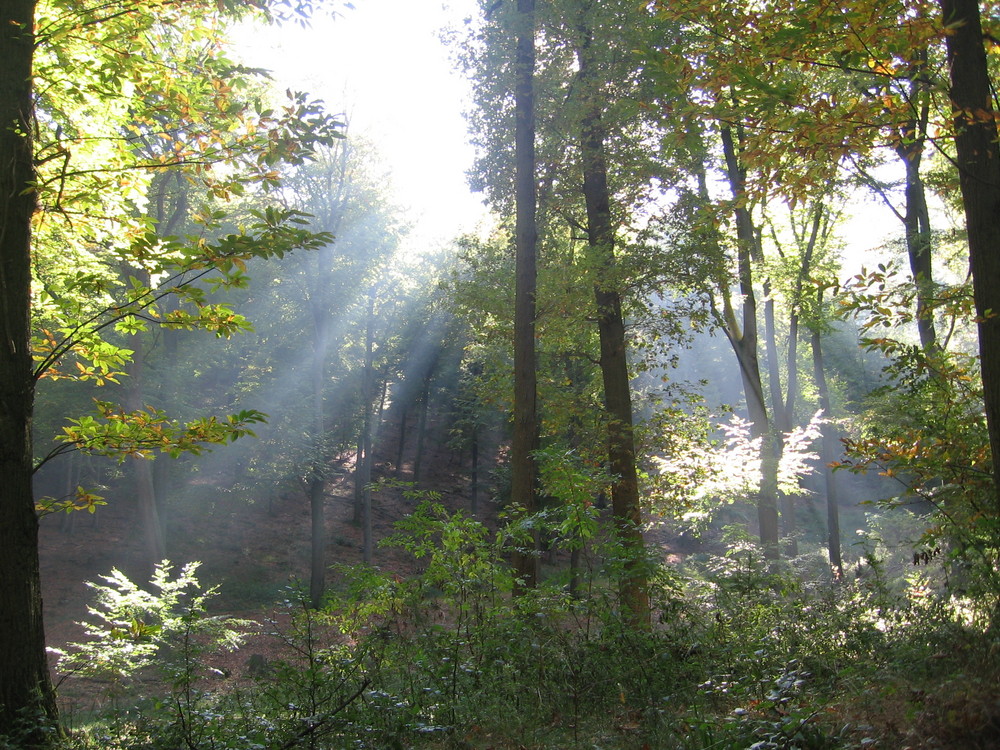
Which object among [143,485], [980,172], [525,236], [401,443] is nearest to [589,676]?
[980,172]

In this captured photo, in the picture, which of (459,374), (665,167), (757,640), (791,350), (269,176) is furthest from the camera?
(459,374)

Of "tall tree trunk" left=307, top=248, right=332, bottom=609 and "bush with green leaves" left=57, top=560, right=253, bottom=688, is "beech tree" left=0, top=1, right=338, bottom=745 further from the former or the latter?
"tall tree trunk" left=307, top=248, right=332, bottom=609

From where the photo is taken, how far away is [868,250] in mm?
15828

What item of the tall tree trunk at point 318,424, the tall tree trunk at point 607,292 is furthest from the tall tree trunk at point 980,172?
the tall tree trunk at point 318,424

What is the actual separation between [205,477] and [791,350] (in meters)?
21.9

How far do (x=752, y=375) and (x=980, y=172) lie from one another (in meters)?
10.9

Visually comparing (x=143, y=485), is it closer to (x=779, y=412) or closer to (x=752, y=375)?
(x=752, y=375)

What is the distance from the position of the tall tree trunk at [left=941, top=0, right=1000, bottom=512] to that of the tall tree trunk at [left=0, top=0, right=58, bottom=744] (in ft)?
19.7

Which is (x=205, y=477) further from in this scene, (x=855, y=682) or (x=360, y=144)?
(x=855, y=682)

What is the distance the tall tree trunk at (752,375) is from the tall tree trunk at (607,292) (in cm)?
261

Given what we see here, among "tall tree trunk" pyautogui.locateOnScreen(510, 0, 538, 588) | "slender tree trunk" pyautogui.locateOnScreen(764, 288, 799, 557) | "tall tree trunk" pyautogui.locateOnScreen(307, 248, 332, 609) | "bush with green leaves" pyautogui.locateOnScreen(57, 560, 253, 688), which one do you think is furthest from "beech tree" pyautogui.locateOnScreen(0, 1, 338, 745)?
"tall tree trunk" pyautogui.locateOnScreen(307, 248, 332, 609)

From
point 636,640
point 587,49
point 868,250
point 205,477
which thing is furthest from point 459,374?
point 636,640

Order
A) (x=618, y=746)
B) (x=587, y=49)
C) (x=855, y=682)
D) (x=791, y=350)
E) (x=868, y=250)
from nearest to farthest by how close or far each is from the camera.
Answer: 1. (x=618, y=746)
2. (x=855, y=682)
3. (x=587, y=49)
4. (x=868, y=250)
5. (x=791, y=350)

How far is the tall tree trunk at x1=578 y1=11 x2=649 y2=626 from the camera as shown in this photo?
36.2 feet
